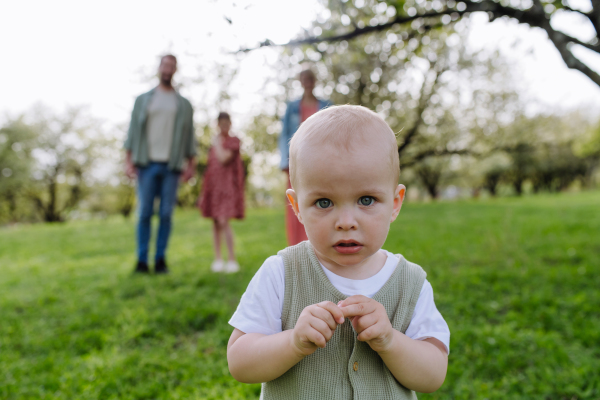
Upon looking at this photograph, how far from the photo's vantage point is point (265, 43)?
2637 mm

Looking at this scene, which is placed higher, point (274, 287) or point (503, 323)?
point (274, 287)

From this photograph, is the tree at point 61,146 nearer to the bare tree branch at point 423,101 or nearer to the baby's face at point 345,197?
the bare tree branch at point 423,101

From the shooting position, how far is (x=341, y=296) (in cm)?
121

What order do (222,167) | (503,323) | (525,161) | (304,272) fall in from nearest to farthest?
(304,272)
(503,323)
(222,167)
(525,161)

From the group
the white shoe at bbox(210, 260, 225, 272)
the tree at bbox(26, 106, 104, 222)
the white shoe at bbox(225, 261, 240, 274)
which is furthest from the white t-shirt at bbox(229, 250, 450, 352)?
the tree at bbox(26, 106, 104, 222)

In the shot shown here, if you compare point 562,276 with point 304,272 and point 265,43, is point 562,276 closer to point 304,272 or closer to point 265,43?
point 265,43

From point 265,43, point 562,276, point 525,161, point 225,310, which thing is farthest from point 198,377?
point 525,161

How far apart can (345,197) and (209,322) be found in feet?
8.82

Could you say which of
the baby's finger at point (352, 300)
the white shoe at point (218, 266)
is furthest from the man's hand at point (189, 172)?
the baby's finger at point (352, 300)

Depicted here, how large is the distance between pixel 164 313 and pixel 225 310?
52cm

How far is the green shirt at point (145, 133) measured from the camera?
4.82m

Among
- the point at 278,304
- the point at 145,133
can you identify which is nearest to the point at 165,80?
the point at 145,133

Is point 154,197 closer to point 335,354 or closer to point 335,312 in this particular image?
point 335,354

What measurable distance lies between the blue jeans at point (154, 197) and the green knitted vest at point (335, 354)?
395 centimetres
